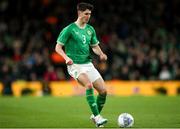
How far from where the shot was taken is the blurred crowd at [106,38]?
102ft

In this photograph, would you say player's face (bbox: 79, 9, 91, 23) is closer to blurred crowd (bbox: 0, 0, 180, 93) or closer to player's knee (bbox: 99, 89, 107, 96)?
player's knee (bbox: 99, 89, 107, 96)

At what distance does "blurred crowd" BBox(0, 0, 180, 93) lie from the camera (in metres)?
31.0

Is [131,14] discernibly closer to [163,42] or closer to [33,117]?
[163,42]

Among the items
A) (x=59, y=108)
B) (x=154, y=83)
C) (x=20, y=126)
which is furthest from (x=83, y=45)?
(x=154, y=83)

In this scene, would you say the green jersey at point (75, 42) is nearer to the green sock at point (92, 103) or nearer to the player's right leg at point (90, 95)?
the player's right leg at point (90, 95)

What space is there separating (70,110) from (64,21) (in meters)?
13.8

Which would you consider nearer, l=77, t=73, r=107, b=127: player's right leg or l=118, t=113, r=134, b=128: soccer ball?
l=118, t=113, r=134, b=128: soccer ball

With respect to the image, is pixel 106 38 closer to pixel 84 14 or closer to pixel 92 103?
pixel 84 14

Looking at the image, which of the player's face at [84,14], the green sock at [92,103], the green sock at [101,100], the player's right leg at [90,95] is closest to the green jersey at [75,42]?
the player's face at [84,14]

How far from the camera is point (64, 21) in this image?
1310 inches

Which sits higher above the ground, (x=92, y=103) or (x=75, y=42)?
(x=75, y=42)

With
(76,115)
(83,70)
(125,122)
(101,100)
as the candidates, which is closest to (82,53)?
(83,70)

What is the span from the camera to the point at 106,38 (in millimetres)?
33031

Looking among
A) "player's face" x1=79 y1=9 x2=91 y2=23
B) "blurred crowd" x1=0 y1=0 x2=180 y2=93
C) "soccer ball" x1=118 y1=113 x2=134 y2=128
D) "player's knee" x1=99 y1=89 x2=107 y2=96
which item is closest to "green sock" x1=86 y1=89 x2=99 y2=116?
"player's knee" x1=99 y1=89 x2=107 y2=96
